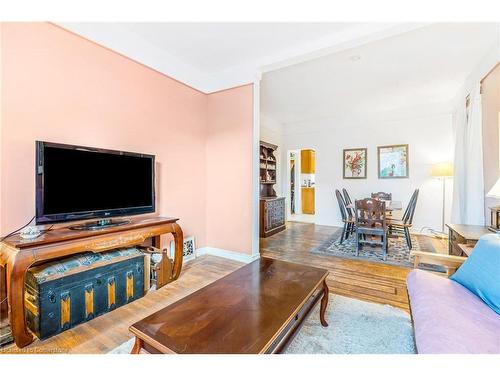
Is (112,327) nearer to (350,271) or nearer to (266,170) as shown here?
(350,271)

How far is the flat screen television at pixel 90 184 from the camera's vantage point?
176cm

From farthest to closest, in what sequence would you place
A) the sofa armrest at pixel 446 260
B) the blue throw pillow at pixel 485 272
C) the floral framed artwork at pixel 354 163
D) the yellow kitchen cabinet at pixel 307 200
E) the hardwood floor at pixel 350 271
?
1. the yellow kitchen cabinet at pixel 307 200
2. the floral framed artwork at pixel 354 163
3. the hardwood floor at pixel 350 271
4. the sofa armrest at pixel 446 260
5. the blue throw pillow at pixel 485 272

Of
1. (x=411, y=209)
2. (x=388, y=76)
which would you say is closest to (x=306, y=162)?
(x=411, y=209)

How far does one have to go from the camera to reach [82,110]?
2182mm

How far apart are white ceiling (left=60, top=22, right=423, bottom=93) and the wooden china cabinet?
217 cm

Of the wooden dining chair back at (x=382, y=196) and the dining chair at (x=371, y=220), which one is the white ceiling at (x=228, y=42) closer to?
the dining chair at (x=371, y=220)

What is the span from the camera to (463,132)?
3270 millimetres

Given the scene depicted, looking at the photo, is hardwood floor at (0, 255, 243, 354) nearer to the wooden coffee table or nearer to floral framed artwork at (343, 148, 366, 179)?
the wooden coffee table

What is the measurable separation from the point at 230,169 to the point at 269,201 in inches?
66.2

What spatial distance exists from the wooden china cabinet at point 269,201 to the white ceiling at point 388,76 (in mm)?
1068

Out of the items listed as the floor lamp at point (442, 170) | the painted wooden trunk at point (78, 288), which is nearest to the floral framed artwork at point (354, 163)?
the floor lamp at point (442, 170)

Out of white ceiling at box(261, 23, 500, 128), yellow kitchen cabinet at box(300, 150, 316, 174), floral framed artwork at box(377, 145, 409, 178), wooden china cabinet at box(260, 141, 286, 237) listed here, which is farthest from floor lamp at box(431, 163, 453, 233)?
yellow kitchen cabinet at box(300, 150, 316, 174)
